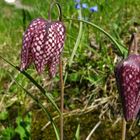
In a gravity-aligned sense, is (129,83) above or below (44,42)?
below

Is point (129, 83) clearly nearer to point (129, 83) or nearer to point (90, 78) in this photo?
point (129, 83)

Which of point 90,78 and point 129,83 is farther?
point 90,78

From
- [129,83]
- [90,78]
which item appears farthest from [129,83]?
[90,78]

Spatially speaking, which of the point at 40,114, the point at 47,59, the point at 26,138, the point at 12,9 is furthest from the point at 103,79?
the point at 12,9

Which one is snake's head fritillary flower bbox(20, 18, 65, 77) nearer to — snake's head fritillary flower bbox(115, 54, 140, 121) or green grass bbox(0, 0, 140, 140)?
snake's head fritillary flower bbox(115, 54, 140, 121)

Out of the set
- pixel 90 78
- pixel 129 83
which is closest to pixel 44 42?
pixel 129 83

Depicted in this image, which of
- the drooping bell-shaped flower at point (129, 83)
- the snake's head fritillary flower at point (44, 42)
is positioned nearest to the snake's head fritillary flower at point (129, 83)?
the drooping bell-shaped flower at point (129, 83)

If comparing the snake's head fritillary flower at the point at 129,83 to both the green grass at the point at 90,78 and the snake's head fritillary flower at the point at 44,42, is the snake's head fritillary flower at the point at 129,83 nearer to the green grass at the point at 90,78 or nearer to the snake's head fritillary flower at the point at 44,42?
the snake's head fritillary flower at the point at 44,42
